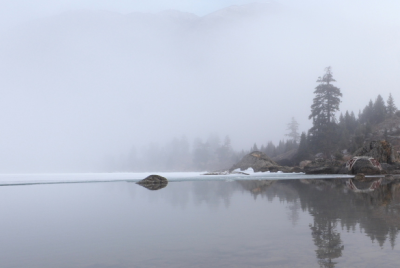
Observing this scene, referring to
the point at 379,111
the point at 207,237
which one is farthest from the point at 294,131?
the point at 207,237

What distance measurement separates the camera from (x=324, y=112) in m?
66.8

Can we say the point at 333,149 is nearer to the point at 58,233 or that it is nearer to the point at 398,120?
the point at 398,120

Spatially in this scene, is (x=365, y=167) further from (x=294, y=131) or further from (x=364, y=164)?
(x=294, y=131)

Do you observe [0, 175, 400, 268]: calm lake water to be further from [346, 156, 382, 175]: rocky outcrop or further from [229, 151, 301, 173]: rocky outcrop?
[229, 151, 301, 173]: rocky outcrop

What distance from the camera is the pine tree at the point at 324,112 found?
61.9 m

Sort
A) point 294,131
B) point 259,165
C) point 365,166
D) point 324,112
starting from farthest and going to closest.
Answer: point 294,131 → point 324,112 → point 259,165 → point 365,166

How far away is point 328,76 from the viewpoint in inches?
2707

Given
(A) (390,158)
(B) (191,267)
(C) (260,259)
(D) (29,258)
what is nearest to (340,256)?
(C) (260,259)

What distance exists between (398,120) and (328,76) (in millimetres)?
16164

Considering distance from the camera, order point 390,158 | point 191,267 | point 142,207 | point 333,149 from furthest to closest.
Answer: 1. point 333,149
2. point 390,158
3. point 142,207
4. point 191,267

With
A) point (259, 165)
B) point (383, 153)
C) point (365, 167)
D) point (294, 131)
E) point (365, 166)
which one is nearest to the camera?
point (365, 167)

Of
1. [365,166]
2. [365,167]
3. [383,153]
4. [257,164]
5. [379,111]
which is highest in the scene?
[379,111]

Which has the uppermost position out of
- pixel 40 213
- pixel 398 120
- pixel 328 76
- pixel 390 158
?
pixel 328 76

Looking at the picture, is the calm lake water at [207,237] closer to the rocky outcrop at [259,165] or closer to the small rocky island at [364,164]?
the small rocky island at [364,164]
